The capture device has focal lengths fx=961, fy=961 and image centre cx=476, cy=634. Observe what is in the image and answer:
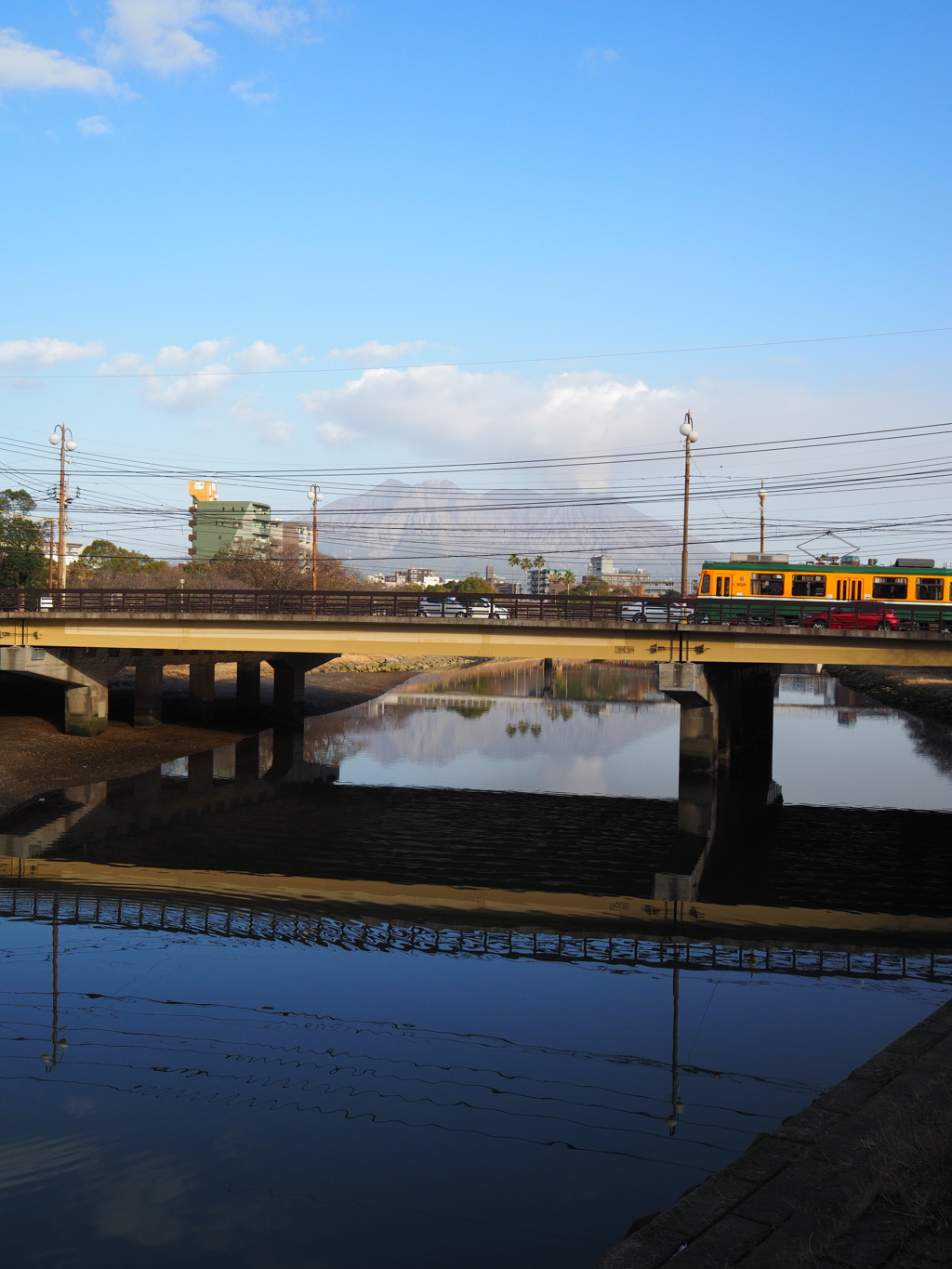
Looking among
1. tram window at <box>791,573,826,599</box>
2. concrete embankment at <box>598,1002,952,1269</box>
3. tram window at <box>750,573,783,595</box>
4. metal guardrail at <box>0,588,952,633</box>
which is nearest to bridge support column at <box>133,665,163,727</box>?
metal guardrail at <box>0,588,952,633</box>

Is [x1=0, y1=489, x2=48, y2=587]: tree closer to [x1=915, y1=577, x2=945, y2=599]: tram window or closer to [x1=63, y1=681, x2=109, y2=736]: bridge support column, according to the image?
[x1=63, y1=681, x2=109, y2=736]: bridge support column

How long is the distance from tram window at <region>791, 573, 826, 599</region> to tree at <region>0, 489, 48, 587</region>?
65.7m

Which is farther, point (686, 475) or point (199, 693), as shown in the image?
point (199, 693)

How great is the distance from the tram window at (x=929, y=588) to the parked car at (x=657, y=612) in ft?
58.0

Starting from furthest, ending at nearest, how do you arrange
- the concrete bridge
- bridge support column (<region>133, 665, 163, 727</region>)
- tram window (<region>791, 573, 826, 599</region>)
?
1. bridge support column (<region>133, 665, 163, 727</region>)
2. tram window (<region>791, 573, 826, 599</region>)
3. the concrete bridge

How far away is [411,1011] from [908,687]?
275 feet

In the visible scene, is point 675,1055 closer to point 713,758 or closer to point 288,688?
point 713,758

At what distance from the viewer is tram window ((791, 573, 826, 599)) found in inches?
2188

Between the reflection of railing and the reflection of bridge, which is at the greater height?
the reflection of railing

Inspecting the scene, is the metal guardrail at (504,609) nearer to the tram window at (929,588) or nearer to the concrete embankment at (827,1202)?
the tram window at (929,588)

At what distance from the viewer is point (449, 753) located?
2174 inches

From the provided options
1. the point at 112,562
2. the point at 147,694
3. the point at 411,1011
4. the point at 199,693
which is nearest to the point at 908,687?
the point at 199,693

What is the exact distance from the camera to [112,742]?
169ft

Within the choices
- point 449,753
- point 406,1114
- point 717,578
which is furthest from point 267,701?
point 406,1114
